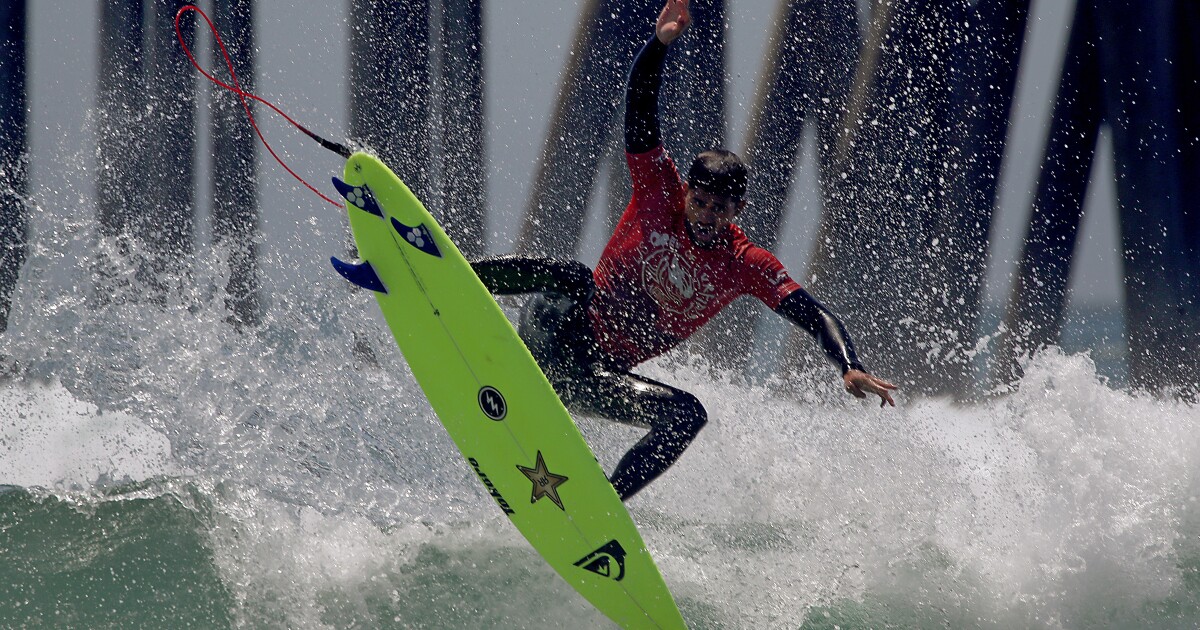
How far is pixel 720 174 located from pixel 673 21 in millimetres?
537

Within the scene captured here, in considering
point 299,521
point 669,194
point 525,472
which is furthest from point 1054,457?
point 299,521

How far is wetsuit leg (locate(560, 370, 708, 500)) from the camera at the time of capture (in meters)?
3.42

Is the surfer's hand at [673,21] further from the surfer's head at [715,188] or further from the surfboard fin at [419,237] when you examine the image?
the surfboard fin at [419,237]

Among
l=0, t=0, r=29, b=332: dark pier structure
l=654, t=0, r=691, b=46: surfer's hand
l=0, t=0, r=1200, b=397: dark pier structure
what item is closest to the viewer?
l=654, t=0, r=691, b=46: surfer's hand

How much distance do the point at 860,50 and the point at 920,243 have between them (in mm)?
1745

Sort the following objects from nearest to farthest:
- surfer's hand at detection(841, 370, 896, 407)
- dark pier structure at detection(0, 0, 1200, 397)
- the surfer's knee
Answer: surfer's hand at detection(841, 370, 896, 407)
the surfer's knee
dark pier structure at detection(0, 0, 1200, 397)

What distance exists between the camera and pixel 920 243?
843 centimetres

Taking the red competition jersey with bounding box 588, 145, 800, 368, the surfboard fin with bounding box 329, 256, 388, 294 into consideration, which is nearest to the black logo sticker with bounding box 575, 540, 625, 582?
the red competition jersey with bounding box 588, 145, 800, 368

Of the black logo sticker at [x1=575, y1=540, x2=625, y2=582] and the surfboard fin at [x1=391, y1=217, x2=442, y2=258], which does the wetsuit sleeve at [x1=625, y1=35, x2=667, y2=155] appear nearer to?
the surfboard fin at [x1=391, y1=217, x2=442, y2=258]

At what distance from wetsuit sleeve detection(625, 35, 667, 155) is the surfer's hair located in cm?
20

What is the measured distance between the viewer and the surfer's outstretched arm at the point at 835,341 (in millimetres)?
3189

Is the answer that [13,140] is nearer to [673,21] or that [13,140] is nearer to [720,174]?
[673,21]

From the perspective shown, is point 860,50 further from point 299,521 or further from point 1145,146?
point 299,521

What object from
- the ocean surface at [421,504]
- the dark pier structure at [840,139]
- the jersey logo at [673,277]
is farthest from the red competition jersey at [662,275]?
the dark pier structure at [840,139]
